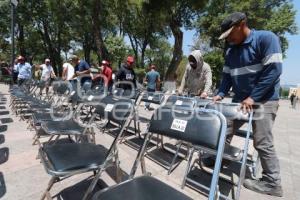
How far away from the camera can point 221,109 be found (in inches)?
124

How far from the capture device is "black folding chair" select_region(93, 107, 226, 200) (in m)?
1.81

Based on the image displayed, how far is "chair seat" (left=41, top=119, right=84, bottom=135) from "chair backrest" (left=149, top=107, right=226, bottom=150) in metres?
1.30

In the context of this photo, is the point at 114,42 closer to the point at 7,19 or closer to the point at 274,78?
the point at 7,19

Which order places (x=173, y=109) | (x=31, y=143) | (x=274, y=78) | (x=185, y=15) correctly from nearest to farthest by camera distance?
1. (x=173, y=109)
2. (x=274, y=78)
3. (x=31, y=143)
4. (x=185, y=15)

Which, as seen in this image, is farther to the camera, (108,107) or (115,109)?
(108,107)

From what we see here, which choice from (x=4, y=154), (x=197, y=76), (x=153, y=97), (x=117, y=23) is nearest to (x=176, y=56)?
(x=153, y=97)

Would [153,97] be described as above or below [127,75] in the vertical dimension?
below

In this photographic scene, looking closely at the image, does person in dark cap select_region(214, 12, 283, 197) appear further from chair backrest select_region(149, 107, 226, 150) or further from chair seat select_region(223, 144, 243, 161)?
chair backrest select_region(149, 107, 226, 150)

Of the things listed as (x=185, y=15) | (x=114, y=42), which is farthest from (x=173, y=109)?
(x=114, y=42)

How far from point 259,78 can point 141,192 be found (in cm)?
181

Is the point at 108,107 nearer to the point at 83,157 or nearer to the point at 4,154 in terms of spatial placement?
the point at 83,157

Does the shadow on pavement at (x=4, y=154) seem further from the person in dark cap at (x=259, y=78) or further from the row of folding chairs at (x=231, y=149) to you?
the person in dark cap at (x=259, y=78)

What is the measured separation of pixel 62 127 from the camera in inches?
132

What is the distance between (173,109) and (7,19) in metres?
26.2
